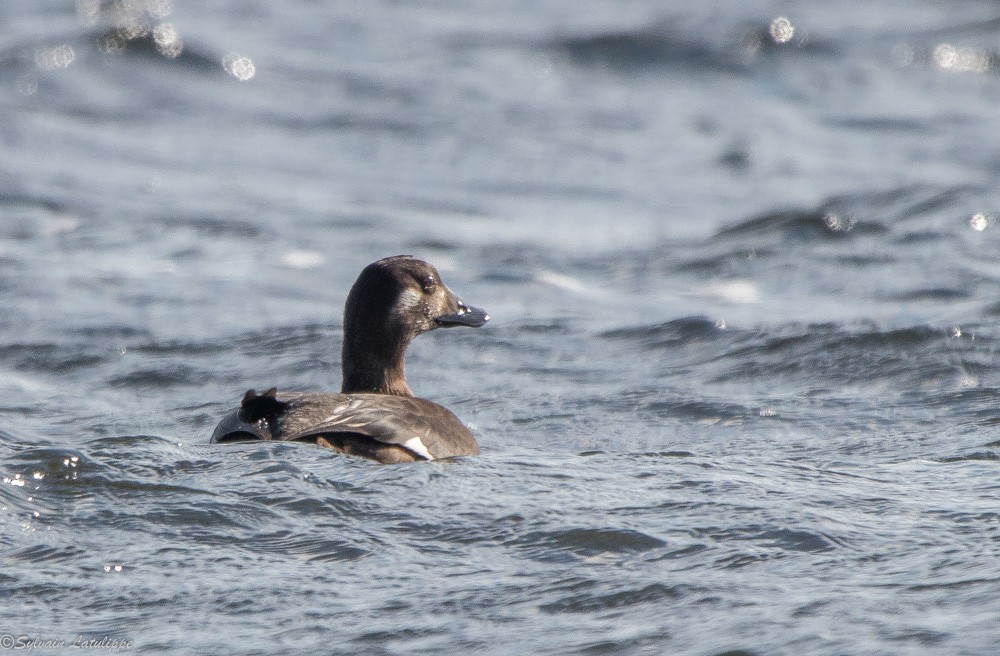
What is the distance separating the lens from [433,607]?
500cm

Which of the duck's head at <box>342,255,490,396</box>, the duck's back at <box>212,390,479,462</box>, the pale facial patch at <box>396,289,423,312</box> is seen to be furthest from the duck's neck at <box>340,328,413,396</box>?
the duck's back at <box>212,390,479,462</box>

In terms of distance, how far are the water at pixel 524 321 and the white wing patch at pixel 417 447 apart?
0.42ft

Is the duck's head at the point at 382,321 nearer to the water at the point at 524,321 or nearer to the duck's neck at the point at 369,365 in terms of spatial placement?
the duck's neck at the point at 369,365

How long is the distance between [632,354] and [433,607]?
478 cm

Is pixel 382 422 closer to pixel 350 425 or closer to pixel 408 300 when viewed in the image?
pixel 350 425

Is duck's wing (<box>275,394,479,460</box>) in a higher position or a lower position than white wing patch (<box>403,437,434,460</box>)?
higher

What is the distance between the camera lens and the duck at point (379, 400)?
6523 millimetres

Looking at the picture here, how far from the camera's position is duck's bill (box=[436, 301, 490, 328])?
8172 millimetres

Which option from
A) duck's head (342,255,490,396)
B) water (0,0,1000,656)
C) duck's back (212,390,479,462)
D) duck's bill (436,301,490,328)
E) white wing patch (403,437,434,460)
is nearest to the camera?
water (0,0,1000,656)

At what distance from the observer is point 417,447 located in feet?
22.0

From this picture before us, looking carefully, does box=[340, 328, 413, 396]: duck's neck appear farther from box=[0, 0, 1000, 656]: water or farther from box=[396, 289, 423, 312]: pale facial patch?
box=[0, 0, 1000, 656]: water

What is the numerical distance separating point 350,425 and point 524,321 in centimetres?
392

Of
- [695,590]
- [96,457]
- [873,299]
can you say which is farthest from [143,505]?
[873,299]

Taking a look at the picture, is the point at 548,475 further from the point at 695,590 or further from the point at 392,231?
the point at 392,231
